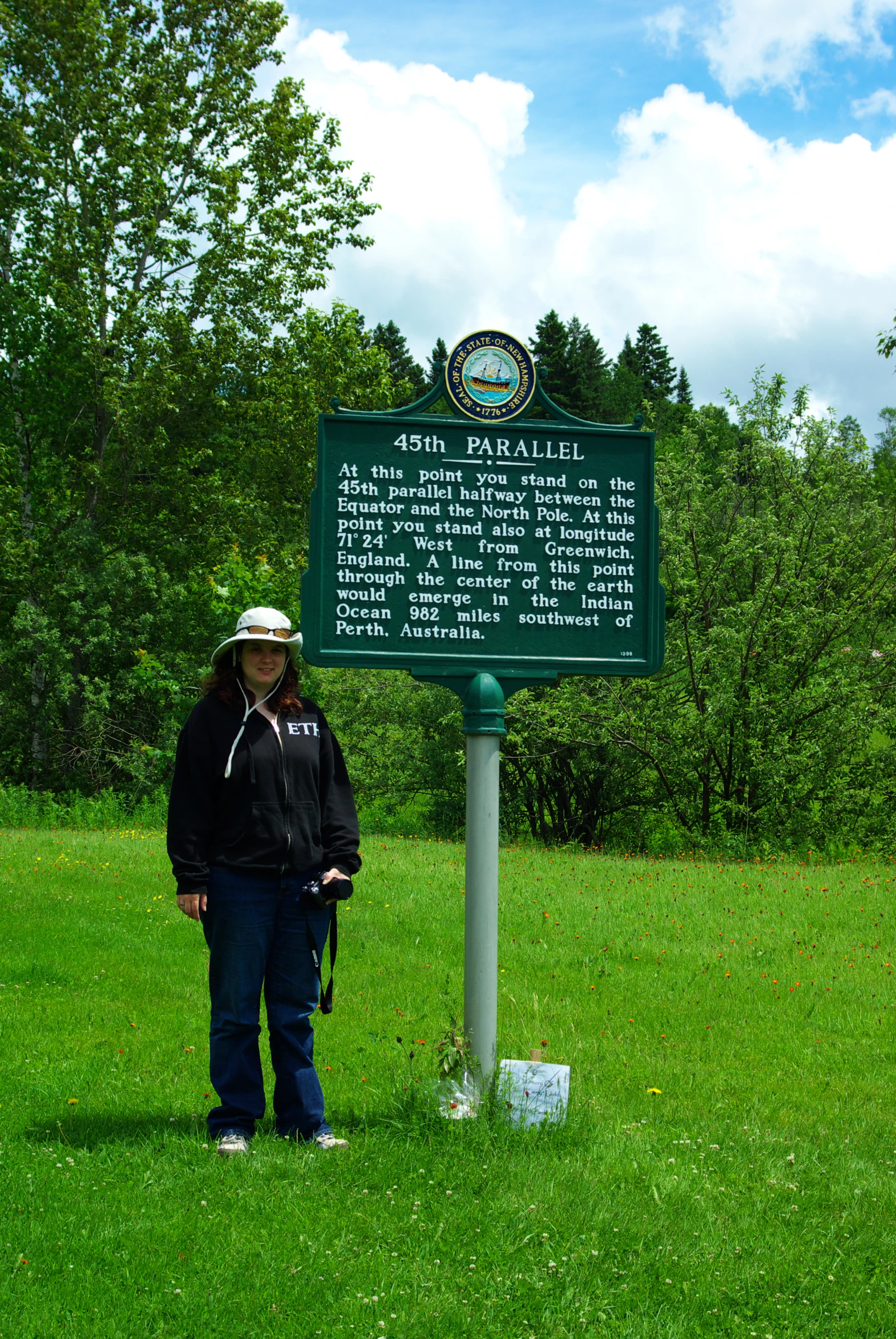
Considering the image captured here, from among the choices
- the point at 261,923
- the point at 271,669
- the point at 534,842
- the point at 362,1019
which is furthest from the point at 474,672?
the point at 534,842

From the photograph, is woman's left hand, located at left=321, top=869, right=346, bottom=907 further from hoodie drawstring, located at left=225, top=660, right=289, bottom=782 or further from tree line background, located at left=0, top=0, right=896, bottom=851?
tree line background, located at left=0, top=0, right=896, bottom=851

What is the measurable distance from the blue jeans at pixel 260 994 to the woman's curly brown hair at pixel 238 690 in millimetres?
651

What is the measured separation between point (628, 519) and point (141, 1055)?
11.6 feet

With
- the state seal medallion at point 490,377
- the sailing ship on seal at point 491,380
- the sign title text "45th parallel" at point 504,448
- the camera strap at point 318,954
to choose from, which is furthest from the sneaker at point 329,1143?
the sailing ship on seal at point 491,380

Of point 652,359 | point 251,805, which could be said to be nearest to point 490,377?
point 251,805

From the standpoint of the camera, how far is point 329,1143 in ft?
14.5

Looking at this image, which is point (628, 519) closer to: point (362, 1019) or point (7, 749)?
point (362, 1019)

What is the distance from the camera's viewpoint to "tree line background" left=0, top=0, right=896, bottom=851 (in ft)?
61.7

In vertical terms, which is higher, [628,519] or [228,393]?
[228,393]

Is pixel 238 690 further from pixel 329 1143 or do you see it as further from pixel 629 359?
pixel 629 359

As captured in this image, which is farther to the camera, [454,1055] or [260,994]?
[454,1055]

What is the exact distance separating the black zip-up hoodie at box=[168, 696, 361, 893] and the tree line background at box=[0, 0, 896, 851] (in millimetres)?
14343

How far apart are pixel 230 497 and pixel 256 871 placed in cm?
1976

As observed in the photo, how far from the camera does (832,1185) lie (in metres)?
4.31
